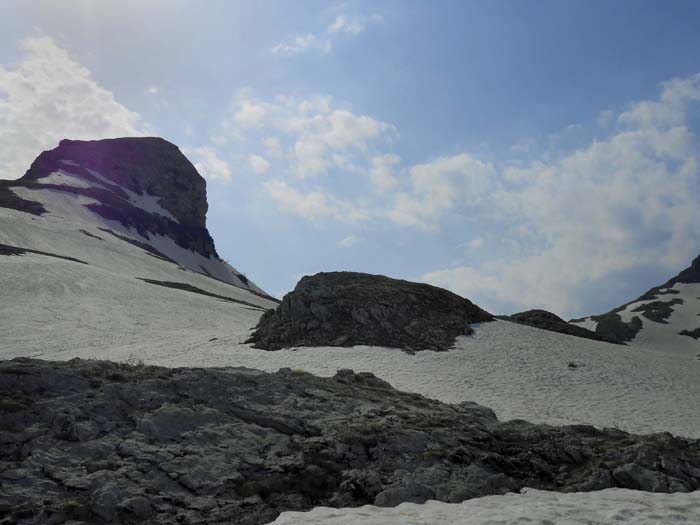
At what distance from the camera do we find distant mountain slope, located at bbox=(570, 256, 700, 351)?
377 ft

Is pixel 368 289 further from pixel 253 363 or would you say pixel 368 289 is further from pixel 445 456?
pixel 445 456

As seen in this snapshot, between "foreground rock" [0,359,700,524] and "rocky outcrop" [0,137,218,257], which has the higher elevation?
"rocky outcrop" [0,137,218,257]

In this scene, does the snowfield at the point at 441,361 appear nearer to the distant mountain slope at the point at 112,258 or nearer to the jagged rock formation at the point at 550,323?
the distant mountain slope at the point at 112,258

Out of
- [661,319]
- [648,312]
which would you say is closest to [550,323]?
[661,319]

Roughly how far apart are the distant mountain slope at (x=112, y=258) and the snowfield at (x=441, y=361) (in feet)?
0.85

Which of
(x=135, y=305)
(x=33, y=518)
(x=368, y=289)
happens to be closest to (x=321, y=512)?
(x=33, y=518)

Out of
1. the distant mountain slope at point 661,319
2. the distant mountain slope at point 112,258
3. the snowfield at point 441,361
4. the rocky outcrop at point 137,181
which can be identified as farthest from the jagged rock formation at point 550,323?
the rocky outcrop at point 137,181

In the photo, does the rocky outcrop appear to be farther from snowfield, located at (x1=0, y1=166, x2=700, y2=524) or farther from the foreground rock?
the foreground rock

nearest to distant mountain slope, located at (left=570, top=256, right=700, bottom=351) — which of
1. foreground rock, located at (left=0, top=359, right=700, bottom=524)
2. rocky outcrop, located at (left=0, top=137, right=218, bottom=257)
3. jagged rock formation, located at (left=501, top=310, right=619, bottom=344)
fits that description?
jagged rock formation, located at (left=501, top=310, right=619, bottom=344)

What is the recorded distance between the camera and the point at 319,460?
1202 centimetres

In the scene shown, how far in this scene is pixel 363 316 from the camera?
1329 inches

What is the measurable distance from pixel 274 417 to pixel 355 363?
13.8 meters

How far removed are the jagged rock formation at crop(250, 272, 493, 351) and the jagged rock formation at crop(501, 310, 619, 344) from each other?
952 cm

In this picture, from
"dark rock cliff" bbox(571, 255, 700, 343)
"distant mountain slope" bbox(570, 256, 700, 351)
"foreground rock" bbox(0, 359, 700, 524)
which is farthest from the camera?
"dark rock cliff" bbox(571, 255, 700, 343)
